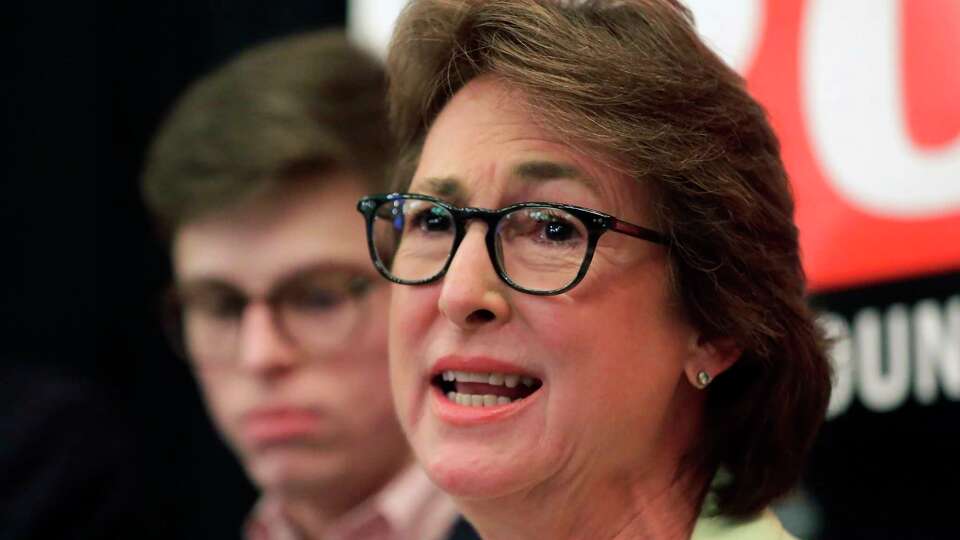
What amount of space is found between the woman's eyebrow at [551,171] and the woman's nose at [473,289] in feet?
0.26

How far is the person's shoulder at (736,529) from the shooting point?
5.00 feet

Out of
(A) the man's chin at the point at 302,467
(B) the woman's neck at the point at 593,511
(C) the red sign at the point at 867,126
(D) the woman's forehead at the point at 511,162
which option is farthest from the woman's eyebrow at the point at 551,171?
(A) the man's chin at the point at 302,467

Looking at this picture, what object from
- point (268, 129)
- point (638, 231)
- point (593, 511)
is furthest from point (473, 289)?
point (268, 129)

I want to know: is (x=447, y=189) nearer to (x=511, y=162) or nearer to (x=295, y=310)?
(x=511, y=162)

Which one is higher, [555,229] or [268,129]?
[555,229]

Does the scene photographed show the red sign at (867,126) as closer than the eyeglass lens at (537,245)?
No

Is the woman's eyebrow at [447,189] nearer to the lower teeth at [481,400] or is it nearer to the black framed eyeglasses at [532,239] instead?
the black framed eyeglasses at [532,239]

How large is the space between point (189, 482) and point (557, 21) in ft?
8.30

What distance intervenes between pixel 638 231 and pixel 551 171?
118 millimetres

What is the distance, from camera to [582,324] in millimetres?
1421

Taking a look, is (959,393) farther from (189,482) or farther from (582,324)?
(189,482)

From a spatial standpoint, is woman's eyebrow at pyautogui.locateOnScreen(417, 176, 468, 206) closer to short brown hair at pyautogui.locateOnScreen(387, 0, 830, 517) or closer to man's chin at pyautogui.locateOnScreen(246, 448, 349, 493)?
short brown hair at pyautogui.locateOnScreen(387, 0, 830, 517)

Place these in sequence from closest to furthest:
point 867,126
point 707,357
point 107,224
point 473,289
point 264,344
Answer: point 473,289 → point 707,357 → point 867,126 → point 264,344 → point 107,224

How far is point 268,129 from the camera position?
2406 millimetres
